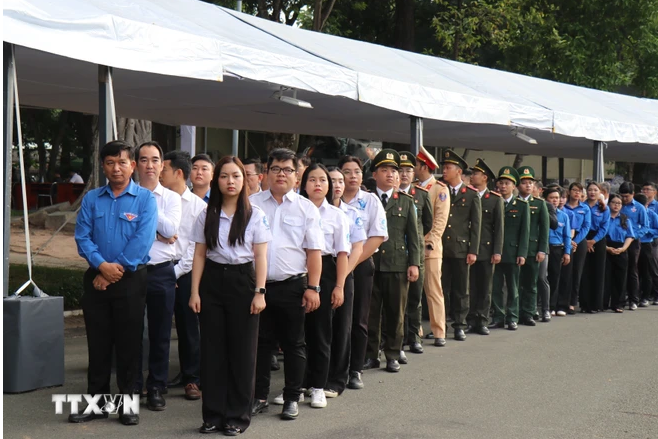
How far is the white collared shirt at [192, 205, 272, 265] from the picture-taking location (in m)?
5.61

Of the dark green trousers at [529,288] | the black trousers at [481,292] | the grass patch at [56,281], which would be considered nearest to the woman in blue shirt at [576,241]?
the dark green trousers at [529,288]

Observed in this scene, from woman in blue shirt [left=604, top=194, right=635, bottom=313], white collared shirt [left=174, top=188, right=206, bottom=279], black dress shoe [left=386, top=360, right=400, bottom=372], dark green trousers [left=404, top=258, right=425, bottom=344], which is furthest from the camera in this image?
woman in blue shirt [left=604, top=194, right=635, bottom=313]

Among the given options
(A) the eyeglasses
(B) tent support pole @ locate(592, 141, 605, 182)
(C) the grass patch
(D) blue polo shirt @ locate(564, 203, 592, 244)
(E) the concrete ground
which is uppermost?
(B) tent support pole @ locate(592, 141, 605, 182)

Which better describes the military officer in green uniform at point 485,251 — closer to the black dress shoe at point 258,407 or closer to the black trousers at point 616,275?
the black trousers at point 616,275

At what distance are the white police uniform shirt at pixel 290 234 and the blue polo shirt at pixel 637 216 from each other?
8424 mm

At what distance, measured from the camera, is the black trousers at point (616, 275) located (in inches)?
505

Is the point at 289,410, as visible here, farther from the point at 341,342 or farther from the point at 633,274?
the point at 633,274

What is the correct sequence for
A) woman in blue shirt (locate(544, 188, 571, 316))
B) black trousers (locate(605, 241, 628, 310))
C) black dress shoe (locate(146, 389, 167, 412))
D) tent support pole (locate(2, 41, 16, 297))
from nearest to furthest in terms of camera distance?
black dress shoe (locate(146, 389, 167, 412))
tent support pole (locate(2, 41, 16, 297))
woman in blue shirt (locate(544, 188, 571, 316))
black trousers (locate(605, 241, 628, 310))

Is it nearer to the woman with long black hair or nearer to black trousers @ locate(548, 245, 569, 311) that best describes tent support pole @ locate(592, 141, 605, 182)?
black trousers @ locate(548, 245, 569, 311)

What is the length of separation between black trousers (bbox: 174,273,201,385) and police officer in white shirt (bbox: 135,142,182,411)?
46cm

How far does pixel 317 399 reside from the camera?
642 cm

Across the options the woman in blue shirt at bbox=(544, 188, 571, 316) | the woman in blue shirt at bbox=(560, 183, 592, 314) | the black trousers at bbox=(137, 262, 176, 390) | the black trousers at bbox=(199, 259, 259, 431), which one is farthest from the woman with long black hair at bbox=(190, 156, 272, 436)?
the woman in blue shirt at bbox=(560, 183, 592, 314)

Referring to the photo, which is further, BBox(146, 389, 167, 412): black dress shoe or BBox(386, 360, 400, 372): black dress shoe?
BBox(386, 360, 400, 372): black dress shoe

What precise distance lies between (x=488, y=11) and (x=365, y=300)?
1657cm
